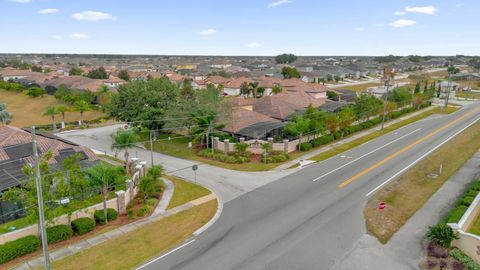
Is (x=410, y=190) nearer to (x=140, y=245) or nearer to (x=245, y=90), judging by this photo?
(x=140, y=245)

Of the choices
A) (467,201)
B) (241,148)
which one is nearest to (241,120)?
(241,148)

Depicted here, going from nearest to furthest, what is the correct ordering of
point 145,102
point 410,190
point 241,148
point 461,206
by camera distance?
point 461,206 < point 410,190 < point 241,148 < point 145,102

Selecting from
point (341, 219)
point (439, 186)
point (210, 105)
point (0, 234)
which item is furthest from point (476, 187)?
point (0, 234)

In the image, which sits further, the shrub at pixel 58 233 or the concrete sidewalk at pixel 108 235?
the shrub at pixel 58 233

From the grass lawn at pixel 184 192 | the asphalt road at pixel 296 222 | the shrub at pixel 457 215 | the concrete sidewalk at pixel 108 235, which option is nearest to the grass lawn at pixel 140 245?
the concrete sidewalk at pixel 108 235

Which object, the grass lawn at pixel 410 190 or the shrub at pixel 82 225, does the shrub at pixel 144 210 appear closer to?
the shrub at pixel 82 225
